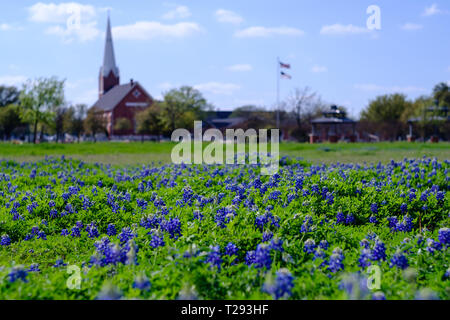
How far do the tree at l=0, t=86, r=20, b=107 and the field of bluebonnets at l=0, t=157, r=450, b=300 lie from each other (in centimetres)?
10503

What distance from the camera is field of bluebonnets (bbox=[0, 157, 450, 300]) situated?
3.79m

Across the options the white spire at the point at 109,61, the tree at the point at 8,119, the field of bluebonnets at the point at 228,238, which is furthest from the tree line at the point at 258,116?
the field of bluebonnets at the point at 228,238

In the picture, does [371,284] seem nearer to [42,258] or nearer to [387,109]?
[42,258]

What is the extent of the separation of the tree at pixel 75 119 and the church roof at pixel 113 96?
37.1 ft

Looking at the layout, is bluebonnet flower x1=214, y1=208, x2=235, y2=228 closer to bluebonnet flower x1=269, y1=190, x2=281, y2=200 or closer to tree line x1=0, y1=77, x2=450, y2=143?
bluebonnet flower x1=269, y1=190, x2=281, y2=200

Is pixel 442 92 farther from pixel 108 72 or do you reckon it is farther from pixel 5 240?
pixel 5 240

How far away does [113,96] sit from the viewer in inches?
4269

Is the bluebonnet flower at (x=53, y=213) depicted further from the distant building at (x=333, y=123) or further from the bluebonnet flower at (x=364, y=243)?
the distant building at (x=333, y=123)

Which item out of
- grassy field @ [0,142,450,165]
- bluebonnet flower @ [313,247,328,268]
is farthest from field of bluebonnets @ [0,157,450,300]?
grassy field @ [0,142,450,165]

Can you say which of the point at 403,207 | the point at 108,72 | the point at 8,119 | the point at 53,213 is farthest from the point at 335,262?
the point at 108,72

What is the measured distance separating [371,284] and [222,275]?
1.28 m

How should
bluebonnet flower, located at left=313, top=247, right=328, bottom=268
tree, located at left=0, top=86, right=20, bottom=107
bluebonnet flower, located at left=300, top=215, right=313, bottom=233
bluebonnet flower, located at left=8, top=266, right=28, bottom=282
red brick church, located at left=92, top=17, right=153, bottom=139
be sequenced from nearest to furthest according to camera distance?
bluebonnet flower, located at left=8, top=266, right=28, bottom=282 → bluebonnet flower, located at left=313, top=247, right=328, bottom=268 → bluebonnet flower, located at left=300, top=215, right=313, bottom=233 → red brick church, located at left=92, top=17, right=153, bottom=139 → tree, located at left=0, top=86, right=20, bottom=107

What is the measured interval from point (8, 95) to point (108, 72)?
914 inches
